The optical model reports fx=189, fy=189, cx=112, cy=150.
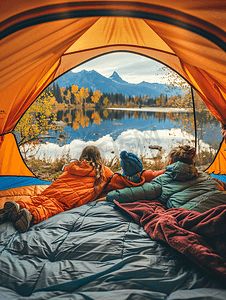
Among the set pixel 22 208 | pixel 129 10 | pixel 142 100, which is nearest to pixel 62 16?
pixel 129 10

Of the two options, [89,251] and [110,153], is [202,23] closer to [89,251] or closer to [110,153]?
[89,251]

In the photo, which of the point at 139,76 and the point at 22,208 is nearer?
the point at 22,208

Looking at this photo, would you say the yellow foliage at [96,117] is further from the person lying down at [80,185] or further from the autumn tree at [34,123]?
the person lying down at [80,185]

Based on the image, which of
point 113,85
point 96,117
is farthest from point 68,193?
point 113,85

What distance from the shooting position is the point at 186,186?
5.52ft

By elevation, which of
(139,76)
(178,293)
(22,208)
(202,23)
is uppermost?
(139,76)

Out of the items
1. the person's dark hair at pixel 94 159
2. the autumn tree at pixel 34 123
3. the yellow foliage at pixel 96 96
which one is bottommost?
the person's dark hair at pixel 94 159

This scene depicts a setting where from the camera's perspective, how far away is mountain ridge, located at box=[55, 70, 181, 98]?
16.3 feet

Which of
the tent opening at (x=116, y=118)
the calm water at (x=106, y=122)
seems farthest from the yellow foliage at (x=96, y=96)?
the calm water at (x=106, y=122)

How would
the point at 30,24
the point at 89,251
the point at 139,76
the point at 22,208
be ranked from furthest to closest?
1. the point at 139,76
2. the point at 22,208
3. the point at 30,24
4. the point at 89,251

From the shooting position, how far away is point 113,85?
223 inches

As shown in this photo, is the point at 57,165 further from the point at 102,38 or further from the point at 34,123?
the point at 102,38

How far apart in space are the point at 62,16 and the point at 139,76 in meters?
4.92

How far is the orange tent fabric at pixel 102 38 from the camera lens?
3.90ft
